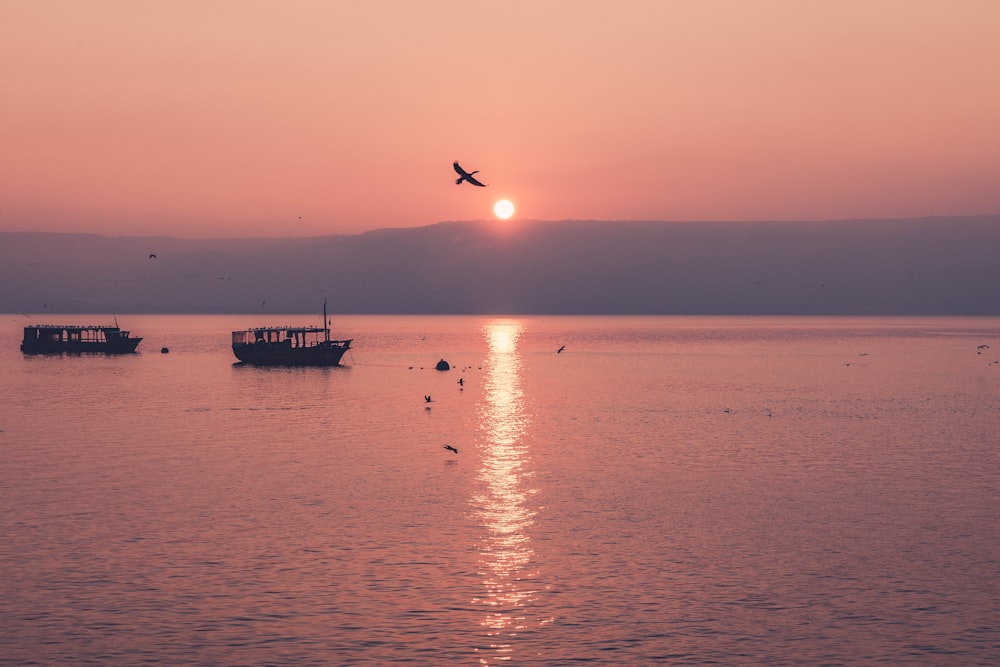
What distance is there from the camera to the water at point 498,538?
26.8m

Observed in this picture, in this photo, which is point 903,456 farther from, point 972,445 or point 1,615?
point 1,615

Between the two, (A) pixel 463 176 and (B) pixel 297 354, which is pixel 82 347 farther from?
(A) pixel 463 176

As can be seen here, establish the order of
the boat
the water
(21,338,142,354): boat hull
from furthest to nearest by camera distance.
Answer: (21,338,142,354): boat hull
the boat
the water

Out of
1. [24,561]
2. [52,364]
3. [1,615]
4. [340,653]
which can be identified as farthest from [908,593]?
[52,364]

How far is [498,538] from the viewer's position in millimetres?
38719

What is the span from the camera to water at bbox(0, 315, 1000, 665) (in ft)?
88.1

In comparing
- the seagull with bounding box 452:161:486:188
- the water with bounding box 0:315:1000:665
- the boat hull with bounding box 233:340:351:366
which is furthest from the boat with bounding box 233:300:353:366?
the seagull with bounding box 452:161:486:188

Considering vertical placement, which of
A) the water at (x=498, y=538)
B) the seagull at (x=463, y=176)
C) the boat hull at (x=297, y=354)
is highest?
the seagull at (x=463, y=176)

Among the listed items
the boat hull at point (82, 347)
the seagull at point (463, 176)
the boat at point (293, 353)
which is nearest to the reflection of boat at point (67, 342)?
the boat hull at point (82, 347)

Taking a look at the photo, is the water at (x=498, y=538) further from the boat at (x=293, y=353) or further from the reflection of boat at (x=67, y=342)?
the reflection of boat at (x=67, y=342)

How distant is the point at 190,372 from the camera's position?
14538cm

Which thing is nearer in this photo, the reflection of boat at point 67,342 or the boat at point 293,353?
the boat at point 293,353

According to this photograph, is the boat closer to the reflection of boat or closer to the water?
the reflection of boat

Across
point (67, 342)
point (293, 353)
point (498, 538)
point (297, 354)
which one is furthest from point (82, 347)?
point (498, 538)
